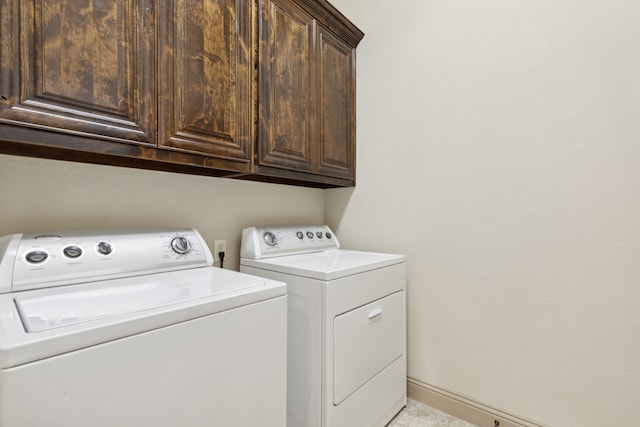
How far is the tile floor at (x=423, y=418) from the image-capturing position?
160 cm

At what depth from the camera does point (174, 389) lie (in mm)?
775

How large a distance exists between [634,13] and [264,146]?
162 centimetres

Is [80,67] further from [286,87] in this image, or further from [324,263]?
[324,263]

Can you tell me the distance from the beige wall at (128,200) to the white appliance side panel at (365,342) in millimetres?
735

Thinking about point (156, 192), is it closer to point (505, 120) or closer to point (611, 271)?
point (505, 120)

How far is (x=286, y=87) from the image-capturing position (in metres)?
1.57

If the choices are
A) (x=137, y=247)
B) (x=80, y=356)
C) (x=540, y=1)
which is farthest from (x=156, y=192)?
(x=540, y=1)

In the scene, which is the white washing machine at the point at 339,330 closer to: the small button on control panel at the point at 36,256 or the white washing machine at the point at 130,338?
the white washing machine at the point at 130,338

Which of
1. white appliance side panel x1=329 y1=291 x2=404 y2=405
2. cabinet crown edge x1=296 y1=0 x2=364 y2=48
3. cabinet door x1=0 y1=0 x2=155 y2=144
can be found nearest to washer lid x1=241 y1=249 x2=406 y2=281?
white appliance side panel x1=329 y1=291 x2=404 y2=405

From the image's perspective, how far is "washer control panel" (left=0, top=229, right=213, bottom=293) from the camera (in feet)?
3.14

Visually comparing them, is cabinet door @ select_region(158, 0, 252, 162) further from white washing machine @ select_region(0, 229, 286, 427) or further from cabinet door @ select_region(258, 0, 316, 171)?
white washing machine @ select_region(0, 229, 286, 427)

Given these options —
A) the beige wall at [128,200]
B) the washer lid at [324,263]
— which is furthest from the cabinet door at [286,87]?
the washer lid at [324,263]

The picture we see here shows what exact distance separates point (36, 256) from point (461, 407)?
1.98 meters

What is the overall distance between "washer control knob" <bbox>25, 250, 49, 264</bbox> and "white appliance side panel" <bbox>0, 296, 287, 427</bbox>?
538 millimetres
